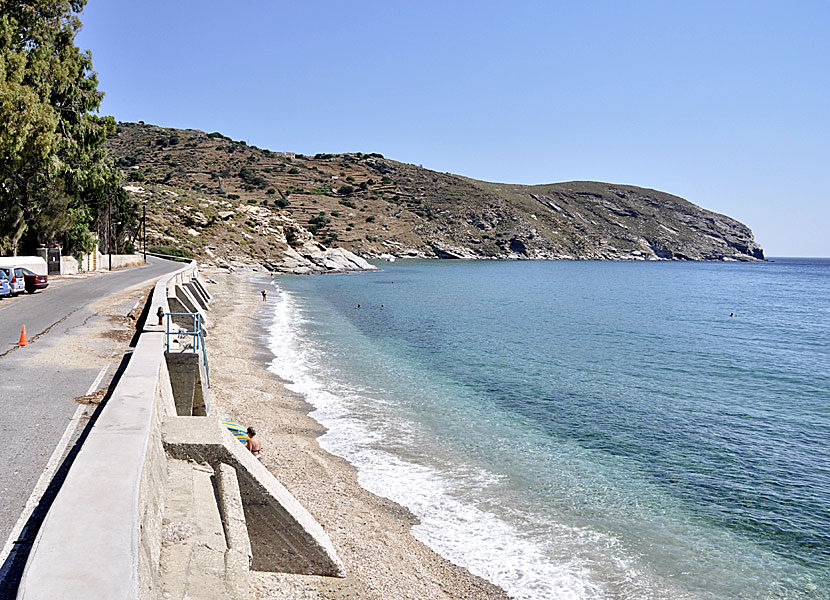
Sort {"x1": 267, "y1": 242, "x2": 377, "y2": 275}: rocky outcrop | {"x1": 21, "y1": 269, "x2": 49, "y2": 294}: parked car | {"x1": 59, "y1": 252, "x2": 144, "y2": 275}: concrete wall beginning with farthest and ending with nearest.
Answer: {"x1": 267, "y1": 242, "x2": 377, "y2": 275}: rocky outcrop
{"x1": 59, "y1": 252, "x2": 144, "y2": 275}: concrete wall
{"x1": 21, "y1": 269, "x2": 49, "y2": 294}: parked car

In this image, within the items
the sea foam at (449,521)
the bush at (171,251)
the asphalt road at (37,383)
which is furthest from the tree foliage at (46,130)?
the bush at (171,251)

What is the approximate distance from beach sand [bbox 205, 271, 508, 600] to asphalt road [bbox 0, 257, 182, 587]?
279 centimetres

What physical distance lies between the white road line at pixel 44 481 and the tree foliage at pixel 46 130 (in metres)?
21.5

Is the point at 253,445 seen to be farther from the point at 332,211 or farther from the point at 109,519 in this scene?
the point at 332,211

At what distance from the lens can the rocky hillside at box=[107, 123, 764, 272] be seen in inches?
3509

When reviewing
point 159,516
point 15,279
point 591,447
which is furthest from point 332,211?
point 159,516

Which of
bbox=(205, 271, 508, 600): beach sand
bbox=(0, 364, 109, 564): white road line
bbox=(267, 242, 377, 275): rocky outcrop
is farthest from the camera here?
bbox=(267, 242, 377, 275): rocky outcrop

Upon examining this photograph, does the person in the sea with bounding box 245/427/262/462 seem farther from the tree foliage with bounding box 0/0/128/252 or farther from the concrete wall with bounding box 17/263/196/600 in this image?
the tree foliage with bounding box 0/0/128/252

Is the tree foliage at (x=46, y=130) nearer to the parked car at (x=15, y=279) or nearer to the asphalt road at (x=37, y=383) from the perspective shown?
the parked car at (x=15, y=279)

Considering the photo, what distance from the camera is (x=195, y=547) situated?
5949 millimetres

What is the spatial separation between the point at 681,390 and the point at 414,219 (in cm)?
12683

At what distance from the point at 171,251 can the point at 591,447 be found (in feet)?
235

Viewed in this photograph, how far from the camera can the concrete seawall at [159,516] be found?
396 cm

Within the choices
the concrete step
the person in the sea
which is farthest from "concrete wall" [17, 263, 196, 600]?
the person in the sea
